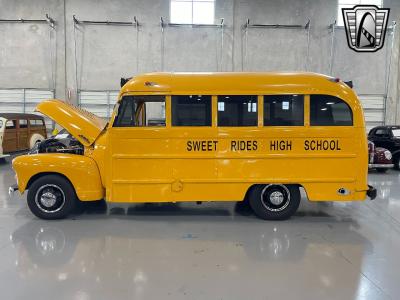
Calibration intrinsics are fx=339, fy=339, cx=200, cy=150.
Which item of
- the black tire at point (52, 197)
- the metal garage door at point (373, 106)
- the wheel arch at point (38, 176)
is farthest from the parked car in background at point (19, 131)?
the metal garage door at point (373, 106)

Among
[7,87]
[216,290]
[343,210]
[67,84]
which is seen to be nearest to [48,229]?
[216,290]

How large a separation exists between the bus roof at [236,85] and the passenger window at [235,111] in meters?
0.10

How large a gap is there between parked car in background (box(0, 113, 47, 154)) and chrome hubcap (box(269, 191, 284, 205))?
1106cm

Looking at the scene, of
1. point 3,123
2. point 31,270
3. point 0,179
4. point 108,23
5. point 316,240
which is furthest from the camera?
point 108,23

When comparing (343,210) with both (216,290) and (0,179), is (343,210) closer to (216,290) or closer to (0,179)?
(216,290)

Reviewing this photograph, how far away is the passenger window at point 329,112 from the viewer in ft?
18.4

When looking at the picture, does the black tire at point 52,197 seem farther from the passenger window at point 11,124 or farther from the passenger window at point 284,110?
the passenger window at point 11,124

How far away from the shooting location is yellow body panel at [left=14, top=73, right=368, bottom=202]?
5.60 meters

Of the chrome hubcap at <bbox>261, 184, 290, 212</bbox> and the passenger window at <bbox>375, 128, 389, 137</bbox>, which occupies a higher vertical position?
the passenger window at <bbox>375, 128, 389, 137</bbox>

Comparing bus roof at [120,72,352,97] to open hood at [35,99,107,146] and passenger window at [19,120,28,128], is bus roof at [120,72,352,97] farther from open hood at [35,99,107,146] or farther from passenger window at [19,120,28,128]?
passenger window at [19,120,28,128]

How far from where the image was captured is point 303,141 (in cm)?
561

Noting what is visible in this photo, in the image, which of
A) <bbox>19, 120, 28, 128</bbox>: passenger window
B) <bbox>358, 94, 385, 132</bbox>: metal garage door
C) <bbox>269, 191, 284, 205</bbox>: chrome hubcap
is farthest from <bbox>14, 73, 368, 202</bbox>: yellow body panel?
<bbox>358, 94, 385, 132</bbox>: metal garage door

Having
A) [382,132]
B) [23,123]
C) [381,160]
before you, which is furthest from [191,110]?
[23,123]

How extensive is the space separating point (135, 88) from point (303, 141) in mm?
2921
